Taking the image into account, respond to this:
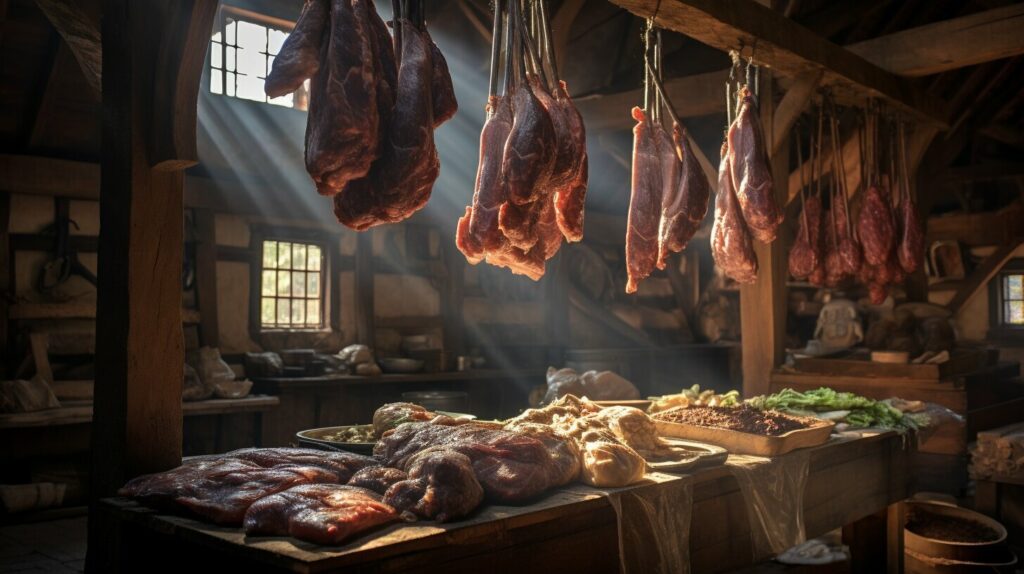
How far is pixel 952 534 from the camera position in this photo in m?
5.89

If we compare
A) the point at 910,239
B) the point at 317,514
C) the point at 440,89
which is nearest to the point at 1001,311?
the point at 910,239

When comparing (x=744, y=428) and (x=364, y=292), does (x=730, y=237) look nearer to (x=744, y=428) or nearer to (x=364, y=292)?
(x=744, y=428)

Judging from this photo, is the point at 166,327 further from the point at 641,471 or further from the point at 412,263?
the point at 412,263

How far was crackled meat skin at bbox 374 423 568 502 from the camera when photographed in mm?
2924

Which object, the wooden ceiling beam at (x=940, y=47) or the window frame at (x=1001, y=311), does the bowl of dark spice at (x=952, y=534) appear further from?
the window frame at (x=1001, y=311)

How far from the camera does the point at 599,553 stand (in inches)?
122

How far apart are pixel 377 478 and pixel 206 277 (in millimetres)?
6499

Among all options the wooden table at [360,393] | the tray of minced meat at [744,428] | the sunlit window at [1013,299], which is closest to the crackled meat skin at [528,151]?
the tray of minced meat at [744,428]

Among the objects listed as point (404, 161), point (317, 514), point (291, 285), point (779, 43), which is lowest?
point (317, 514)

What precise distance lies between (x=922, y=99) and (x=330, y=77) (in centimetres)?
553

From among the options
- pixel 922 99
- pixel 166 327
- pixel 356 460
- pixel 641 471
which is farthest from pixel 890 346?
pixel 166 327

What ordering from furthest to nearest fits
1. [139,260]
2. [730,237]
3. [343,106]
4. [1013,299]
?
[1013,299] < [730,237] < [139,260] < [343,106]

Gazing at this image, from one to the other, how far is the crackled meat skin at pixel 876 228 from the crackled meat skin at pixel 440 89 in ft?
14.0

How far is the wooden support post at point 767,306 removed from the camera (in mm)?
6555
